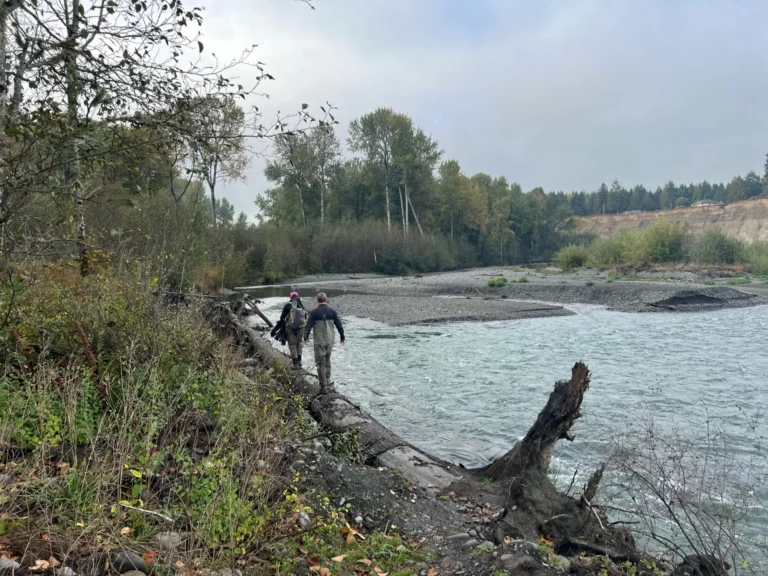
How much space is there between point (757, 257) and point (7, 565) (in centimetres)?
5875

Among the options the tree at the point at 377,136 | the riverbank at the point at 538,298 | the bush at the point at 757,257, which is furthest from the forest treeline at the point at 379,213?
the bush at the point at 757,257

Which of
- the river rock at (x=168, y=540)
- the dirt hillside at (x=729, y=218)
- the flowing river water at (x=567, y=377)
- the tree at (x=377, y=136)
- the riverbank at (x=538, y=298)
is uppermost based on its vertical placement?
the tree at (x=377, y=136)

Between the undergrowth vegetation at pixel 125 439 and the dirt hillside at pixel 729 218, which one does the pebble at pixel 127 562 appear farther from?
the dirt hillside at pixel 729 218

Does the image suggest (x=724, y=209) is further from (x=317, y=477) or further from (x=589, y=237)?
(x=317, y=477)

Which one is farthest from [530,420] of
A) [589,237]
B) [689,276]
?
[589,237]

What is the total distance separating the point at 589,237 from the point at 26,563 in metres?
129

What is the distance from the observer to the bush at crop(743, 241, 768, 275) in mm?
46844

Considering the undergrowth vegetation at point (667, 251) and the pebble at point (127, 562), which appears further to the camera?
the undergrowth vegetation at point (667, 251)

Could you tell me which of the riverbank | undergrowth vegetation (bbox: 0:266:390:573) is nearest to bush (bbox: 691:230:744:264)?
the riverbank

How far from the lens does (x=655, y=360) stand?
16547 mm

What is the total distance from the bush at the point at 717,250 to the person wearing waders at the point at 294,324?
5051 centimetres

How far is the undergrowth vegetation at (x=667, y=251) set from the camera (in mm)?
50344

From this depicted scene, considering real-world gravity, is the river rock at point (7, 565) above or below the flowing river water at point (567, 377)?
above

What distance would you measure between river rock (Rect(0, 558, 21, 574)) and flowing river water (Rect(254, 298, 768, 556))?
685cm
